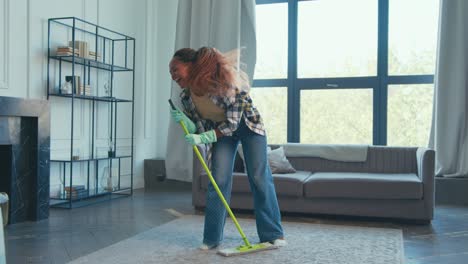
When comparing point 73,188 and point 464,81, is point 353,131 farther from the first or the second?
point 73,188

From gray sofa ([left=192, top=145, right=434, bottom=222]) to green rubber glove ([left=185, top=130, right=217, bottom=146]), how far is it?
1292mm

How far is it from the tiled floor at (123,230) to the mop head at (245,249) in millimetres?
771

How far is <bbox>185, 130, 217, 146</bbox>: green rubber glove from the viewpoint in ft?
8.21

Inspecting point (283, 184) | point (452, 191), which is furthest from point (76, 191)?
point (452, 191)

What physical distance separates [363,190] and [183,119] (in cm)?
165

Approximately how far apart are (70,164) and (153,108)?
1.67 m

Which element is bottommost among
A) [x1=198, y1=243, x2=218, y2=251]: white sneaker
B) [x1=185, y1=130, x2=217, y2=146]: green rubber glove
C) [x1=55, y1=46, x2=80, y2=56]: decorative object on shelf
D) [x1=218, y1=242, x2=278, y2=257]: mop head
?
[x1=198, y1=243, x2=218, y2=251]: white sneaker

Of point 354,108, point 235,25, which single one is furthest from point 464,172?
point 235,25

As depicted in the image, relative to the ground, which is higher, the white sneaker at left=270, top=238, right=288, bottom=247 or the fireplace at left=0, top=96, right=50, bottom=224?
the fireplace at left=0, top=96, right=50, bottom=224

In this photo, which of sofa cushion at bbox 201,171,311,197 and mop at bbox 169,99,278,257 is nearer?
mop at bbox 169,99,278,257

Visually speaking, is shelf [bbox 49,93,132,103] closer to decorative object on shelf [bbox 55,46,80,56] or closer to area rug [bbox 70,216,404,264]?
decorative object on shelf [bbox 55,46,80,56]

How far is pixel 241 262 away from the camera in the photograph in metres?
2.42

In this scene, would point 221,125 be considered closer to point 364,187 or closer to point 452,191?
point 364,187

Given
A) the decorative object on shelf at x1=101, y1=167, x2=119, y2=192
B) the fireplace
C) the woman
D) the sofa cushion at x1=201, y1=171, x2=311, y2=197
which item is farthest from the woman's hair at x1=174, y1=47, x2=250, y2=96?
the decorative object on shelf at x1=101, y1=167, x2=119, y2=192
